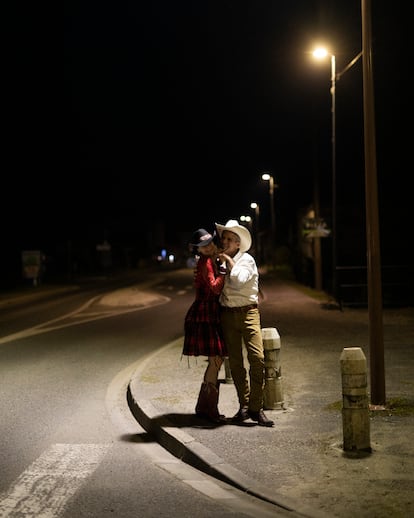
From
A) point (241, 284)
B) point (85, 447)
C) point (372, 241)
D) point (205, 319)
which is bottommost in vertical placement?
point (85, 447)

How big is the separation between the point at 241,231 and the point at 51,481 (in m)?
3.00

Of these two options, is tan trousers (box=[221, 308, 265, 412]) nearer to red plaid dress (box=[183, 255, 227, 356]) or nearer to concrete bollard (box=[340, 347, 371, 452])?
red plaid dress (box=[183, 255, 227, 356])

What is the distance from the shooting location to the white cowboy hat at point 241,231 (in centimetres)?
669

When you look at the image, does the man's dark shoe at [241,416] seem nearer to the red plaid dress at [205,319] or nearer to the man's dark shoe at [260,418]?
the man's dark shoe at [260,418]

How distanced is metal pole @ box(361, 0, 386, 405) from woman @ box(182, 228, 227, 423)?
182 cm

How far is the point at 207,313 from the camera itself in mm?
6730

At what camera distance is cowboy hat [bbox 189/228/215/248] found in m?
6.72

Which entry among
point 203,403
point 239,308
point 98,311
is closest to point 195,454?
point 203,403

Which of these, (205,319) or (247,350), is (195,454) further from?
(205,319)

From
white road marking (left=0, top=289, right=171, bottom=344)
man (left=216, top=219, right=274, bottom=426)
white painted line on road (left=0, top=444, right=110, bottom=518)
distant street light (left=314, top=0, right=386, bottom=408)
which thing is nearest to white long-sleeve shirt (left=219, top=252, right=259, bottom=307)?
man (left=216, top=219, right=274, bottom=426)

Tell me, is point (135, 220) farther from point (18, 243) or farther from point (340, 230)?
point (340, 230)

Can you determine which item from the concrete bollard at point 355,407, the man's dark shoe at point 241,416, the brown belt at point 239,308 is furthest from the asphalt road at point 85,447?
the brown belt at point 239,308

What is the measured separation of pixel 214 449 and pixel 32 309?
747 inches

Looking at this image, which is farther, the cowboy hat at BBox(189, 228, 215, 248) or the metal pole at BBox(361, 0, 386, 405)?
the metal pole at BBox(361, 0, 386, 405)
